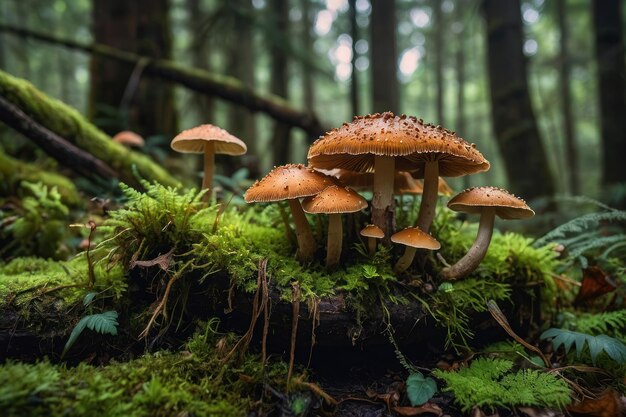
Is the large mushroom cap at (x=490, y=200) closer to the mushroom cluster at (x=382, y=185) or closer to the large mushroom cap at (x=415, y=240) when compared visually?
the mushroom cluster at (x=382, y=185)

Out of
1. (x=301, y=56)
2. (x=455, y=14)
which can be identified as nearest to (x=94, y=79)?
(x=301, y=56)

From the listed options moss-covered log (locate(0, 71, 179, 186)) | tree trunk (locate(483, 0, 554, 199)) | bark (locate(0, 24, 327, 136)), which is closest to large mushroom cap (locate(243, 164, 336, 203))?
moss-covered log (locate(0, 71, 179, 186))

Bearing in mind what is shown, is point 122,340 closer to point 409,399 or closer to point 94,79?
point 409,399

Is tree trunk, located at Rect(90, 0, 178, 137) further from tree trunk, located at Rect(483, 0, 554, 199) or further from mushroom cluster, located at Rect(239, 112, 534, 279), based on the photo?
tree trunk, located at Rect(483, 0, 554, 199)

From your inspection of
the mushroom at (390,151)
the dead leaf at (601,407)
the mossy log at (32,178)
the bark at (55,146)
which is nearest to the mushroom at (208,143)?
the mushroom at (390,151)

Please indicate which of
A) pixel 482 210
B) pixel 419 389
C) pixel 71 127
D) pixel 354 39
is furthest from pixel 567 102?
pixel 71 127
